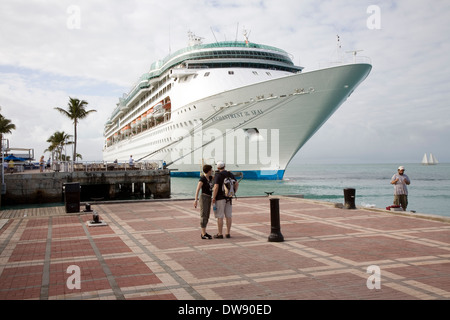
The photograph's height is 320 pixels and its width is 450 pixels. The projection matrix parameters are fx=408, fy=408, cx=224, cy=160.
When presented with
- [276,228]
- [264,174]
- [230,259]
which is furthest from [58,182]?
[230,259]

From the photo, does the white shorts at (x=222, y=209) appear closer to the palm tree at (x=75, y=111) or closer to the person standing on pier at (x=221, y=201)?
the person standing on pier at (x=221, y=201)

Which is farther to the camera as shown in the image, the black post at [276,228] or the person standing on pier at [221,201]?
the person standing on pier at [221,201]

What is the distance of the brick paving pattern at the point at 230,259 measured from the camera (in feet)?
16.2

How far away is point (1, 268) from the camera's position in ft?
20.4

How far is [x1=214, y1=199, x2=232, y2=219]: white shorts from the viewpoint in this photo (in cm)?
841

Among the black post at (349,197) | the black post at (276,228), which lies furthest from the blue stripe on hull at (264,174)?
the black post at (276,228)

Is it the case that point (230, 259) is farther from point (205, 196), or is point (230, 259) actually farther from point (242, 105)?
point (242, 105)

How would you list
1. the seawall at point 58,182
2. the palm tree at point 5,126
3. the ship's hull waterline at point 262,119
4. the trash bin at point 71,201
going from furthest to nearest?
the palm tree at point 5,126
the ship's hull waterline at point 262,119
the seawall at point 58,182
the trash bin at point 71,201

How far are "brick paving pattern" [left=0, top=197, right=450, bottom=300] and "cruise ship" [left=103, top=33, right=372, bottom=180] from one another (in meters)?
20.7

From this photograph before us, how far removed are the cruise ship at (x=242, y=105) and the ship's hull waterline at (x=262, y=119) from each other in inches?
2.8

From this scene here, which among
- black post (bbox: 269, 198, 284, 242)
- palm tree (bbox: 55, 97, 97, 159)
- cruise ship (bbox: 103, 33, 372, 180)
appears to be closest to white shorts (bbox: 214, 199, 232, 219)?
black post (bbox: 269, 198, 284, 242)

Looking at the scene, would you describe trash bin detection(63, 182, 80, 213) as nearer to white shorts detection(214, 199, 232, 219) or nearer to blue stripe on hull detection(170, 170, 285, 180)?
white shorts detection(214, 199, 232, 219)
